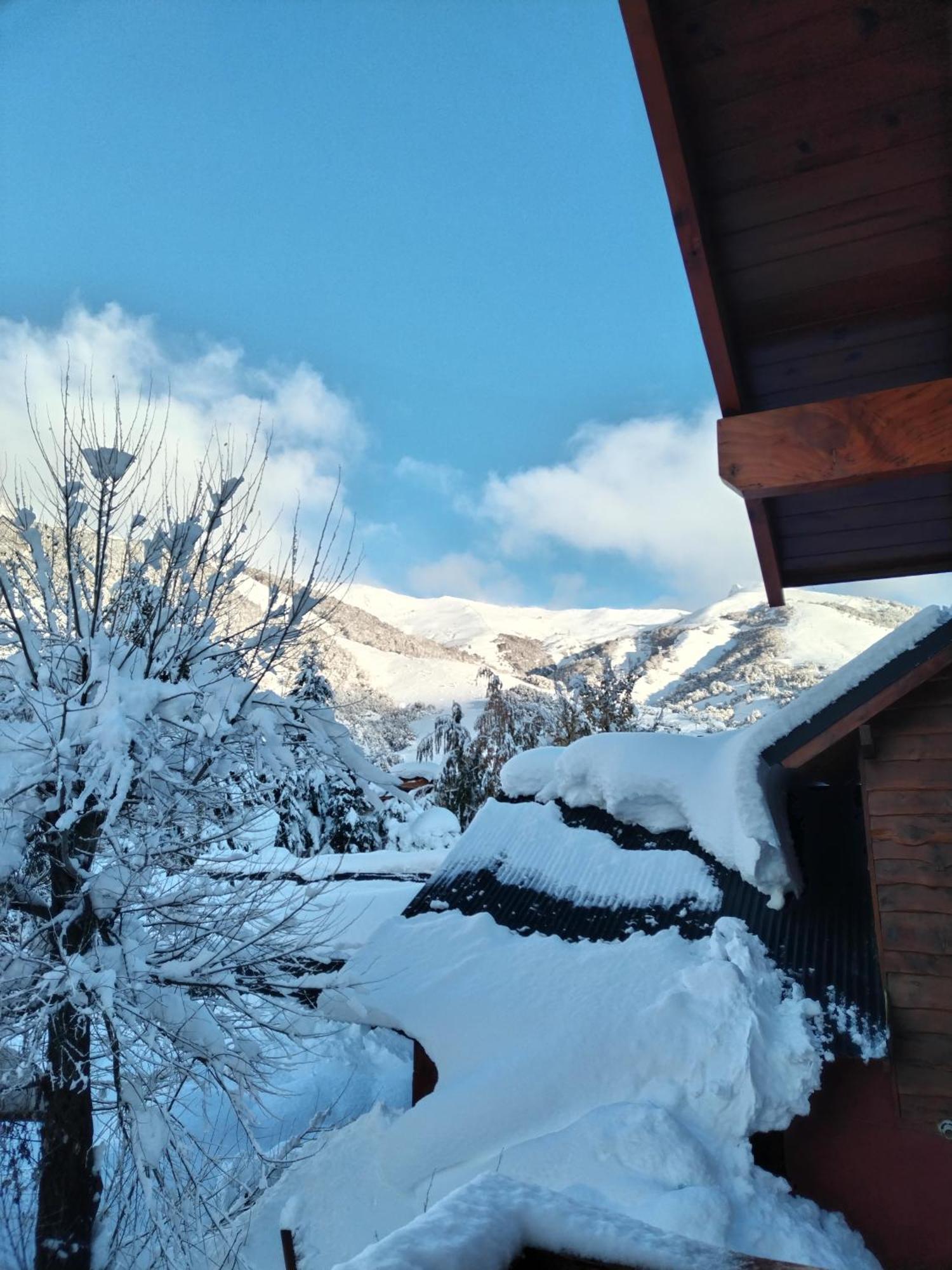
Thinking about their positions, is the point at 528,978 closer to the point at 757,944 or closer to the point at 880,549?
the point at 757,944

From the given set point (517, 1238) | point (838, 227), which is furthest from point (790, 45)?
point (517, 1238)

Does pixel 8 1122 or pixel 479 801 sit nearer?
pixel 8 1122

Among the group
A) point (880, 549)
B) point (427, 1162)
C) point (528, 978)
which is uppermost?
point (880, 549)

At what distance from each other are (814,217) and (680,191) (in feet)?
Answer: 1.81

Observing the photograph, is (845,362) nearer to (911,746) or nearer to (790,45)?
(790,45)

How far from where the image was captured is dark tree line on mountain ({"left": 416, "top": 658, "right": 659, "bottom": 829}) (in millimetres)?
16609

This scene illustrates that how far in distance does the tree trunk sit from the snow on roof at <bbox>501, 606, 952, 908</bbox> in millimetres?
4834

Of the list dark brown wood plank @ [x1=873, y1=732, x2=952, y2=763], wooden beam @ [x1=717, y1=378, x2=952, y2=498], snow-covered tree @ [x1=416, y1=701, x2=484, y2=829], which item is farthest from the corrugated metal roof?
snow-covered tree @ [x1=416, y1=701, x2=484, y2=829]

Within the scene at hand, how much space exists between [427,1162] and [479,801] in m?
11.9

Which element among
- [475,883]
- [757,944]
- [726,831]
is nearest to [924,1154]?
[757,944]

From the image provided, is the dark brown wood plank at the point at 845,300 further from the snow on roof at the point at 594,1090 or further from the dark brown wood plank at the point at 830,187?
the snow on roof at the point at 594,1090

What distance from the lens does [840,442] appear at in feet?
8.75

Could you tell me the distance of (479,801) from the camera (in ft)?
55.3

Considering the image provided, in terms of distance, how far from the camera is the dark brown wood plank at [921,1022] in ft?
14.7
